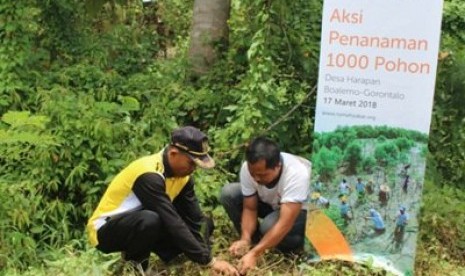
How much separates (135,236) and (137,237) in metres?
0.01

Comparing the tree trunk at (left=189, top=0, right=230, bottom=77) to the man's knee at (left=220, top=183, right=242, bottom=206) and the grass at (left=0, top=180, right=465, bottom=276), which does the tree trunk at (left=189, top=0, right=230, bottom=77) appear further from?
the man's knee at (left=220, top=183, right=242, bottom=206)

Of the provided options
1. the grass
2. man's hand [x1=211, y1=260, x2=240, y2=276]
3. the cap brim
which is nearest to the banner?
the grass

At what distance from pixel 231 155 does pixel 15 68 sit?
2.29m

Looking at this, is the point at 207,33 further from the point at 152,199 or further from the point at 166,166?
the point at 152,199

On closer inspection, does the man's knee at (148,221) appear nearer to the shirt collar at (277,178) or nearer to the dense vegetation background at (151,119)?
the dense vegetation background at (151,119)

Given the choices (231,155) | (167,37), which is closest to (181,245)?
(231,155)

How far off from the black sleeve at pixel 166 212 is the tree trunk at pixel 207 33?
321 cm

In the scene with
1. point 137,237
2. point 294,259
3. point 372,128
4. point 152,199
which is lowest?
point 294,259

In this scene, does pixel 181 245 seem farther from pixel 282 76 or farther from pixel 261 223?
pixel 282 76

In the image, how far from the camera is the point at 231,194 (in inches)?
184

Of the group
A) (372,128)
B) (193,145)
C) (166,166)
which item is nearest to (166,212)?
(166,166)

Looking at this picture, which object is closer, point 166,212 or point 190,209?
point 166,212

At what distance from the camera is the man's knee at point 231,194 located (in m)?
4.64

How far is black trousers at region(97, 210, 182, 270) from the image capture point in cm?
389
